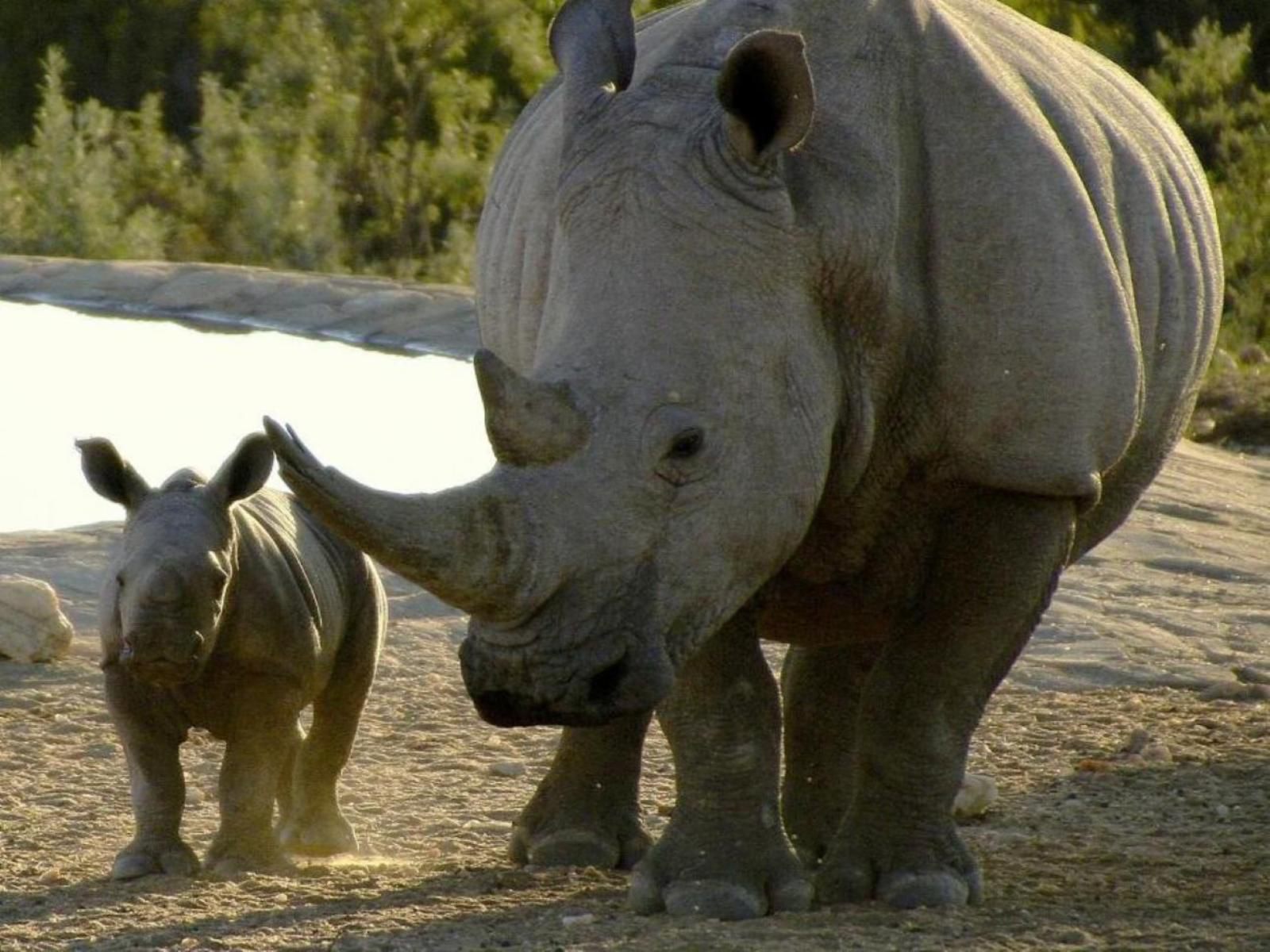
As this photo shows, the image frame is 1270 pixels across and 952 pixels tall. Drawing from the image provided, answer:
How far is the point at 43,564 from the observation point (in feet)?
30.0

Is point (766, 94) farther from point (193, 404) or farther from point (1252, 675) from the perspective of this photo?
point (193, 404)

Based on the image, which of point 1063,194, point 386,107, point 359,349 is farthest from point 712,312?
point 386,107

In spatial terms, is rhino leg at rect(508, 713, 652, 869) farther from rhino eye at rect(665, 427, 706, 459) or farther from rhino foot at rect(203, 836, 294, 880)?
rhino eye at rect(665, 427, 706, 459)

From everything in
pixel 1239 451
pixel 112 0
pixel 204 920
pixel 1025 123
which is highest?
pixel 112 0

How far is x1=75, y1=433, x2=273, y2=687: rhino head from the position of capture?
5578 millimetres

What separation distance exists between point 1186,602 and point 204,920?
4.94 meters

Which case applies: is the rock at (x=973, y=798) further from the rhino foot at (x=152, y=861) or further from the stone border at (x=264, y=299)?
the stone border at (x=264, y=299)

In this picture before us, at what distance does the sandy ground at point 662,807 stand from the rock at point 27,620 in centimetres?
7

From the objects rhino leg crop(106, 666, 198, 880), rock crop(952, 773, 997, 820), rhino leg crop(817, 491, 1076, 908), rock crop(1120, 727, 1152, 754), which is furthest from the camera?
rock crop(1120, 727, 1152, 754)

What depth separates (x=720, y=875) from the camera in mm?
5016

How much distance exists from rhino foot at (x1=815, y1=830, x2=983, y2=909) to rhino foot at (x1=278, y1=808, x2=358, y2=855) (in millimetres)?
1460

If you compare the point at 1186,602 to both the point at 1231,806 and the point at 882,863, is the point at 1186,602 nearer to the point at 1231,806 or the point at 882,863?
the point at 1231,806

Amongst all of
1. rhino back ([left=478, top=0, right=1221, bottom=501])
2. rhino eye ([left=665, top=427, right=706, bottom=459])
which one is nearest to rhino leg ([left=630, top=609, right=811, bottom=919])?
rhino back ([left=478, top=0, right=1221, bottom=501])

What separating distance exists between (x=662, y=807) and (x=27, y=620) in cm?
242
